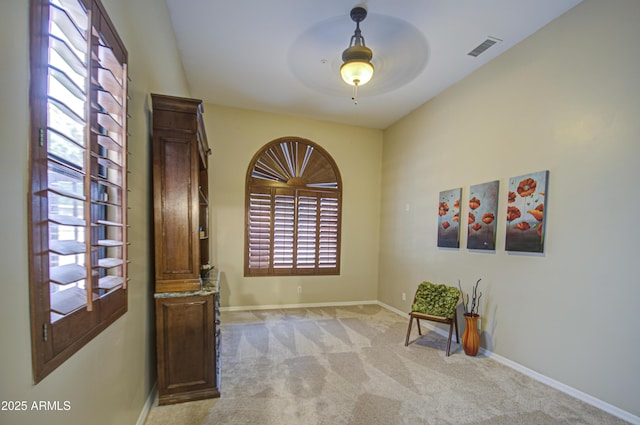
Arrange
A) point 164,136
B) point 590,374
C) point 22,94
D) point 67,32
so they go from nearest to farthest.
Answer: point 22,94 < point 67,32 < point 164,136 < point 590,374

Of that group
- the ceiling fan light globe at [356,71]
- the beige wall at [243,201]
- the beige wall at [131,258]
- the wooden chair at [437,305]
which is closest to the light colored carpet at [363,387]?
the wooden chair at [437,305]

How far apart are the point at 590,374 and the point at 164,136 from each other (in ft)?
12.7

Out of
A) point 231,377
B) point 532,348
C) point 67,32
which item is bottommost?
point 231,377

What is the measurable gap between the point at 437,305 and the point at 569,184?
1.78 metres

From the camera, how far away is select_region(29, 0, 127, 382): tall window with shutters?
84 centimetres

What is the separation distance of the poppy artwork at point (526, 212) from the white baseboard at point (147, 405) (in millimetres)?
3510

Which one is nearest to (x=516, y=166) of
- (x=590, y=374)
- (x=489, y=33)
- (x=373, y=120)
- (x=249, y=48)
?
(x=489, y=33)

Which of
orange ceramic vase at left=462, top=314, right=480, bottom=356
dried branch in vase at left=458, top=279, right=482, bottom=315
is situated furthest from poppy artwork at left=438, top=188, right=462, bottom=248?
orange ceramic vase at left=462, top=314, right=480, bottom=356

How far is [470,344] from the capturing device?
9.88ft

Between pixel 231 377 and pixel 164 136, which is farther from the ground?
pixel 164 136

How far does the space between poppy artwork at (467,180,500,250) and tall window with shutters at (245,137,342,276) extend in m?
2.30

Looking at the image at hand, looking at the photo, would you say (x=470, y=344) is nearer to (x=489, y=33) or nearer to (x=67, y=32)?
(x=489, y=33)

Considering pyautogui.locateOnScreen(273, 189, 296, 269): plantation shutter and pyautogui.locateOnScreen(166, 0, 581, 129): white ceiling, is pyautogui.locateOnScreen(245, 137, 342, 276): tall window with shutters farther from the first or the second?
pyautogui.locateOnScreen(166, 0, 581, 129): white ceiling

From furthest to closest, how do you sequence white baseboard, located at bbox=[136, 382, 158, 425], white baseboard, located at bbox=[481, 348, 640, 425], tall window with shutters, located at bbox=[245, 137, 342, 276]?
tall window with shutters, located at bbox=[245, 137, 342, 276]
white baseboard, located at bbox=[481, 348, 640, 425]
white baseboard, located at bbox=[136, 382, 158, 425]
